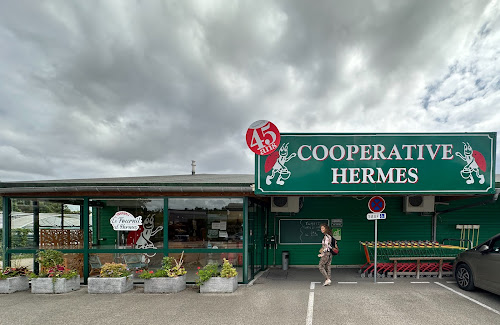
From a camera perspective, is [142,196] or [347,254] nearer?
[142,196]

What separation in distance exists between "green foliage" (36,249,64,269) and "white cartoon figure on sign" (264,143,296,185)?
17.8 feet

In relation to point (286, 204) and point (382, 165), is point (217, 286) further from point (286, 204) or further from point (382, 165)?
point (382, 165)

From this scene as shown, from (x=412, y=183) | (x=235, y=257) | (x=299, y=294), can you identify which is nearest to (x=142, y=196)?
(x=235, y=257)

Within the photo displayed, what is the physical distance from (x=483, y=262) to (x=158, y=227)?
752cm

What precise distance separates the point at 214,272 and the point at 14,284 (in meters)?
4.79

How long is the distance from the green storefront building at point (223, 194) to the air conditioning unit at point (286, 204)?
90 cm

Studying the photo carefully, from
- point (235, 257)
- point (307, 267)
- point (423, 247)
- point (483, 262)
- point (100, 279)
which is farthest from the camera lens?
point (307, 267)

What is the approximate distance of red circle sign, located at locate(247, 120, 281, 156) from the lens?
6777 mm

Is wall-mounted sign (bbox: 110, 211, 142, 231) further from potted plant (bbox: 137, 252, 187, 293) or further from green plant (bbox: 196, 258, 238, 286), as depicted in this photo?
green plant (bbox: 196, 258, 238, 286)

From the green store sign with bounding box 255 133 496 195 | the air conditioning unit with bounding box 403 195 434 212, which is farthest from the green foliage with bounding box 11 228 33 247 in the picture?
the air conditioning unit with bounding box 403 195 434 212

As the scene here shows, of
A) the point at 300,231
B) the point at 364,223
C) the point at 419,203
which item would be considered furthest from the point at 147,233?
the point at 419,203

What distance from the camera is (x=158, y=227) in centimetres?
706

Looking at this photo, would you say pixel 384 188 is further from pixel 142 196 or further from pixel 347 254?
pixel 142 196

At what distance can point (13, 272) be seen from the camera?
6.61m
